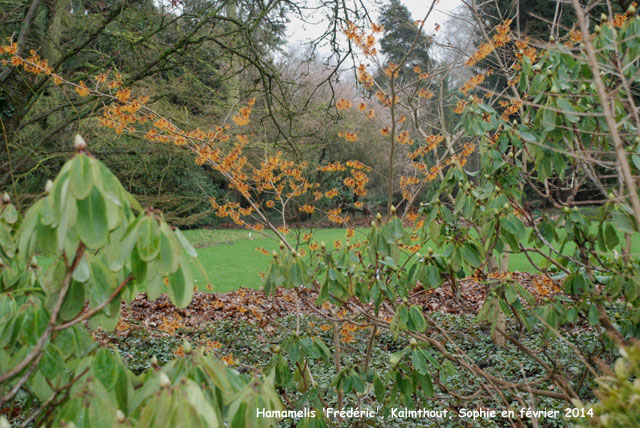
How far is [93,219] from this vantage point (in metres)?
0.87

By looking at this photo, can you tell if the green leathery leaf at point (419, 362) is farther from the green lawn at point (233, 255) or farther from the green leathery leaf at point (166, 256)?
the green lawn at point (233, 255)

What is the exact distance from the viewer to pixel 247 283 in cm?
829

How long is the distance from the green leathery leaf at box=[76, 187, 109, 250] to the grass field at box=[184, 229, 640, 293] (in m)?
3.77

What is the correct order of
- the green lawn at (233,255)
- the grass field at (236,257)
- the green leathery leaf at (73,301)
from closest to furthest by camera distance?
the green leathery leaf at (73,301) → the grass field at (236,257) → the green lawn at (233,255)

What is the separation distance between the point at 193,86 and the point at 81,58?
1.84m

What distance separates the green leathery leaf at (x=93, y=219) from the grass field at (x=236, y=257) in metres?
3.77

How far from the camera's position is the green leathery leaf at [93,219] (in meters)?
0.86

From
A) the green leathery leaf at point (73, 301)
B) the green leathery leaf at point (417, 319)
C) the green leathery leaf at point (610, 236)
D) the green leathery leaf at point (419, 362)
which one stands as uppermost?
the green leathery leaf at point (73, 301)

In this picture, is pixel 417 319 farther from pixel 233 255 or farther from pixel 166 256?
pixel 233 255

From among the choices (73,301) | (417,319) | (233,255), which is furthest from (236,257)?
(73,301)

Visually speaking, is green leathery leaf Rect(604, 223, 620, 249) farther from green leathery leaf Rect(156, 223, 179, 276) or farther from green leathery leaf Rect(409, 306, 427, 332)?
green leathery leaf Rect(156, 223, 179, 276)

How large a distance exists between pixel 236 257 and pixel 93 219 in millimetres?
10802

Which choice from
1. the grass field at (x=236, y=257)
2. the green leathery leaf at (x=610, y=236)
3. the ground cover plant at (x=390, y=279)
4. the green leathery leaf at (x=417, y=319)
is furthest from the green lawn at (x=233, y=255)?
the green leathery leaf at (x=610, y=236)

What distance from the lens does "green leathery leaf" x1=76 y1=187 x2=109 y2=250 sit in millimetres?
855
